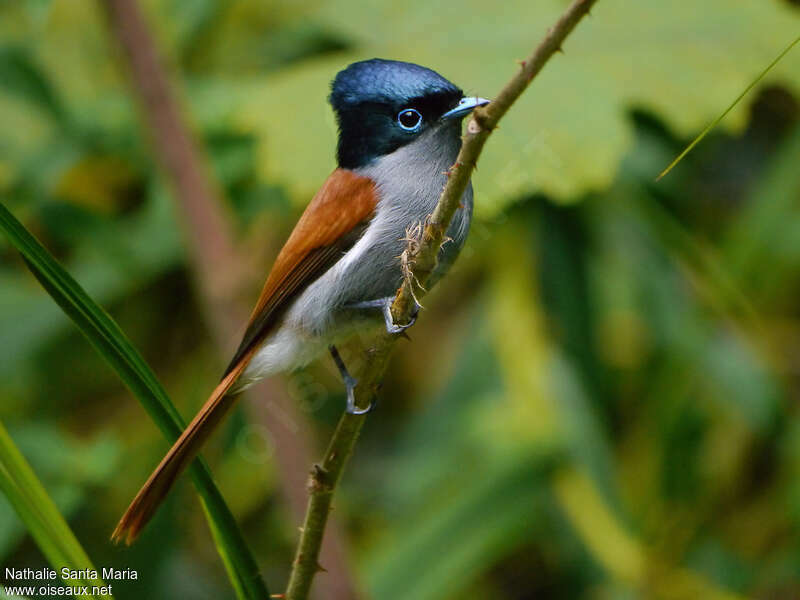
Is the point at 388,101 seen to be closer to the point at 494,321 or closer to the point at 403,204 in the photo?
the point at 403,204

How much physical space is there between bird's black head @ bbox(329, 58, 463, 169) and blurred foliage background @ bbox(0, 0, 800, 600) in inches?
32.9

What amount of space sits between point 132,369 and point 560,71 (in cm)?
172

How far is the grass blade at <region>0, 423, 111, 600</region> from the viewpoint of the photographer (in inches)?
41.0

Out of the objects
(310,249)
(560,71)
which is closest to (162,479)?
(310,249)

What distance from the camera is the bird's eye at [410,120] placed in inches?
57.3

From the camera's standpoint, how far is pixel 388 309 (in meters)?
1.39

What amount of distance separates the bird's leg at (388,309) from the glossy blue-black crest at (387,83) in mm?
314

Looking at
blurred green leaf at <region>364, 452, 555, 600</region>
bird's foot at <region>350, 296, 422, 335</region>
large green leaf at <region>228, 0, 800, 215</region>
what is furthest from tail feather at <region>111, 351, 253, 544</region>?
blurred green leaf at <region>364, 452, 555, 600</region>

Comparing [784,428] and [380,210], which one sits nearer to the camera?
[380,210]

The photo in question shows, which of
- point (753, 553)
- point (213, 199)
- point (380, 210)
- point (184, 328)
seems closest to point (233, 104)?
point (213, 199)

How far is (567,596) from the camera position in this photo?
10.7 ft

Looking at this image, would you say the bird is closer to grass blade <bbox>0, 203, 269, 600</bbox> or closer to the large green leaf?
grass blade <bbox>0, 203, 269, 600</bbox>

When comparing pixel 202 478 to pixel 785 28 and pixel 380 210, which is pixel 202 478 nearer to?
pixel 380 210

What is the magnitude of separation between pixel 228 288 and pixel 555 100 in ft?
3.15
